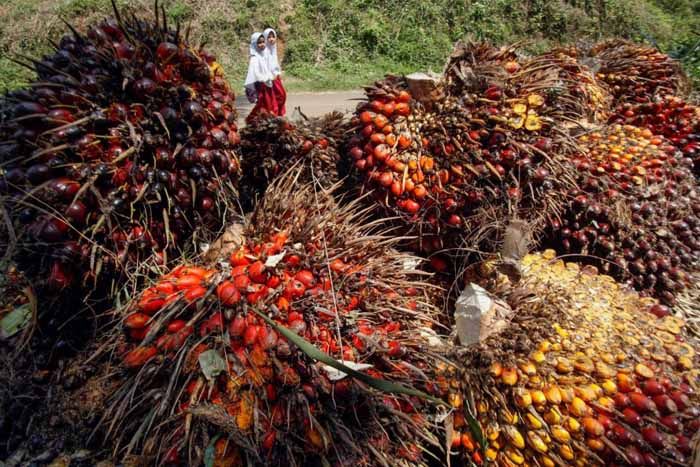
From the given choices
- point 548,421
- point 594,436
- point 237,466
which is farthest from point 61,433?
point 594,436

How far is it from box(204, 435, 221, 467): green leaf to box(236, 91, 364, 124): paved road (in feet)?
26.6

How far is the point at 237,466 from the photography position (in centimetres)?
122

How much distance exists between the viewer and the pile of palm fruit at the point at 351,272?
50.1 inches

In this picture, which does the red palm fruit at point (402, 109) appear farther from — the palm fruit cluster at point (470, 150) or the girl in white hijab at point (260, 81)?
the girl in white hijab at point (260, 81)

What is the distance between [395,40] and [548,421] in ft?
42.1

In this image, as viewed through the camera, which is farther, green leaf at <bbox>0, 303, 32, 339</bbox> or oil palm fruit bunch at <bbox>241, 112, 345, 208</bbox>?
oil palm fruit bunch at <bbox>241, 112, 345, 208</bbox>

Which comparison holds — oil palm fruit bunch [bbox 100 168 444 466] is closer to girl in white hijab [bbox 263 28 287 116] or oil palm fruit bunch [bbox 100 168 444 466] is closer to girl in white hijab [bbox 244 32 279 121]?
girl in white hijab [bbox 244 32 279 121]

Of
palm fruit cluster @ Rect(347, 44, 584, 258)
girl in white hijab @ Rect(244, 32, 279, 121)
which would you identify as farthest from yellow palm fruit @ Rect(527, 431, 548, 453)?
girl in white hijab @ Rect(244, 32, 279, 121)

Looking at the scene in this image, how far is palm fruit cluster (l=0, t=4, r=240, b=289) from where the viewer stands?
1361mm

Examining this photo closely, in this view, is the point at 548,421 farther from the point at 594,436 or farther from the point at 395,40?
the point at 395,40

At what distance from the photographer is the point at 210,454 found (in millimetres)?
1177

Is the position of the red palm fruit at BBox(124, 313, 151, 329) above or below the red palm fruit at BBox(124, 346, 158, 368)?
above

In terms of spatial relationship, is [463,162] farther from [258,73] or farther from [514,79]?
[258,73]

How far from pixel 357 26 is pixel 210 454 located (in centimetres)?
1336
